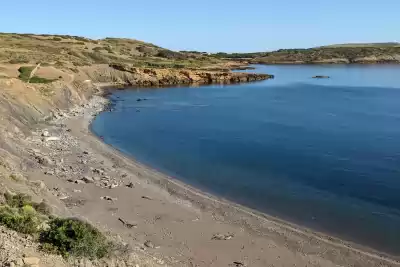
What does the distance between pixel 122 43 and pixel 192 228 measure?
13480 centimetres

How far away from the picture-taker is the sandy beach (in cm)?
1642

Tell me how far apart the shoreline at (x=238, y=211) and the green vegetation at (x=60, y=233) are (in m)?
9.08

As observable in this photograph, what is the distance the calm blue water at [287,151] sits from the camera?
22.3 meters

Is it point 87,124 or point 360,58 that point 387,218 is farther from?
point 360,58

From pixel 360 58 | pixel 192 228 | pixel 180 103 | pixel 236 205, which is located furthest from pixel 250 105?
pixel 360 58

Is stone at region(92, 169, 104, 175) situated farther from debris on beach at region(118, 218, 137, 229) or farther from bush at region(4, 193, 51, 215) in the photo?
bush at region(4, 193, 51, 215)

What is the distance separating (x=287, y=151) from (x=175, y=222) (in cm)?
1692

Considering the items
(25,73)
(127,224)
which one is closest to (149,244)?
(127,224)

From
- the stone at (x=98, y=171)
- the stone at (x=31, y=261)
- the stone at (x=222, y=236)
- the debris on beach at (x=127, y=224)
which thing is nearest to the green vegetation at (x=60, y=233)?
the stone at (x=31, y=261)

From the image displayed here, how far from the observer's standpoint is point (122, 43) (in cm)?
14612

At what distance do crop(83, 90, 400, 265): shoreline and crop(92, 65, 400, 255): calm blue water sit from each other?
66 centimetres

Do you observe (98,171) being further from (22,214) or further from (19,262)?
(19,262)

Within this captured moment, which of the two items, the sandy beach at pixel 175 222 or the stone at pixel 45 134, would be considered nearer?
the sandy beach at pixel 175 222

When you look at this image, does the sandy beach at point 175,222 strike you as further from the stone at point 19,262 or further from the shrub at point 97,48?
the shrub at point 97,48
